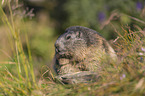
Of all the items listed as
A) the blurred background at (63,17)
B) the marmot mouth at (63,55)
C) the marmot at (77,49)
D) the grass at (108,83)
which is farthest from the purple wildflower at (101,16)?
the grass at (108,83)

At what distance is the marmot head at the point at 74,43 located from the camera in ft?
8.60

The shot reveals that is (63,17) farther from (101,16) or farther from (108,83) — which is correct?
(108,83)

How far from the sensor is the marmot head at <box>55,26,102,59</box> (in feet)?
8.60

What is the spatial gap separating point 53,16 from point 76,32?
641cm

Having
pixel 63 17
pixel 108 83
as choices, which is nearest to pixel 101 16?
pixel 63 17

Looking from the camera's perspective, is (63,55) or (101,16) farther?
(101,16)

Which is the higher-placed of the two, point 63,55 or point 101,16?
point 101,16

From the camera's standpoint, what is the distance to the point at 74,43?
8.70 feet

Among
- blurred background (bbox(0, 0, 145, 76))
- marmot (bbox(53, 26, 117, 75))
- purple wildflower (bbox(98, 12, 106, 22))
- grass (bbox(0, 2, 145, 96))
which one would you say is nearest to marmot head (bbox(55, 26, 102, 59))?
marmot (bbox(53, 26, 117, 75))

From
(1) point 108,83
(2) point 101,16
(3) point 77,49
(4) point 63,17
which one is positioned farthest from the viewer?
(4) point 63,17

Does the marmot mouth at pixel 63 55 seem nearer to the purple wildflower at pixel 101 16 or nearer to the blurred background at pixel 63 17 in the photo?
the blurred background at pixel 63 17

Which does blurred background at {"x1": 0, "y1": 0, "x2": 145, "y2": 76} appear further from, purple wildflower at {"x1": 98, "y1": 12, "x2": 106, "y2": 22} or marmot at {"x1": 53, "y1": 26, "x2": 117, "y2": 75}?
marmot at {"x1": 53, "y1": 26, "x2": 117, "y2": 75}

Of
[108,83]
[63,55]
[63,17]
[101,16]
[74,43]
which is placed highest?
[63,17]

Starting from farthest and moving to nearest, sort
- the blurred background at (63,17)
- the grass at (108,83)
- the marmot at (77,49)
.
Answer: the blurred background at (63,17) → the marmot at (77,49) → the grass at (108,83)
